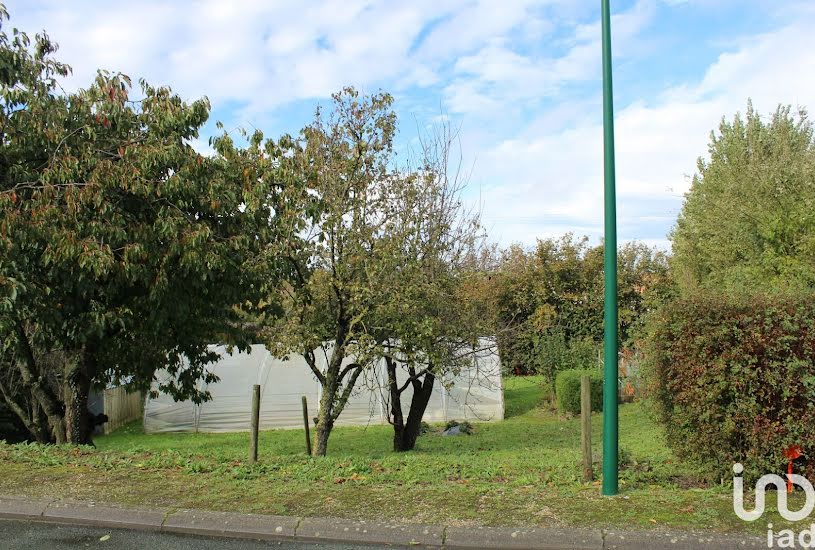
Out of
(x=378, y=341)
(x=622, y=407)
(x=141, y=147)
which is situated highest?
(x=141, y=147)

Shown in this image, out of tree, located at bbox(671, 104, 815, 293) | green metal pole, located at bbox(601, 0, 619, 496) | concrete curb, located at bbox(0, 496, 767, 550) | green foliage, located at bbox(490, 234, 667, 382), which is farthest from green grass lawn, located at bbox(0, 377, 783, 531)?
green foliage, located at bbox(490, 234, 667, 382)

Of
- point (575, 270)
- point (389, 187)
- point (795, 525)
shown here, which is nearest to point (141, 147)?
point (389, 187)

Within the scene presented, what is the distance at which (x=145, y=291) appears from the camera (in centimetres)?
1023

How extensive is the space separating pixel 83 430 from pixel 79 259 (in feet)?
14.2

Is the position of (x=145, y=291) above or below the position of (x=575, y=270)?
below

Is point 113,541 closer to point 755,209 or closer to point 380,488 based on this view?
point 380,488

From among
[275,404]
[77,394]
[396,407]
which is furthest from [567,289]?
[77,394]

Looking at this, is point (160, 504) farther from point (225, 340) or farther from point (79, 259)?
point (225, 340)

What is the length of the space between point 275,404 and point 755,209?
49.9 feet

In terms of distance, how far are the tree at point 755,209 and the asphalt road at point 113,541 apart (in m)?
7.74

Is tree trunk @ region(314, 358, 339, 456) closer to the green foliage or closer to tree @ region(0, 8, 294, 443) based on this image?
tree @ region(0, 8, 294, 443)

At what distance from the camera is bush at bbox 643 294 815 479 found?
6.31m

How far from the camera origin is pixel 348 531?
559 centimetres

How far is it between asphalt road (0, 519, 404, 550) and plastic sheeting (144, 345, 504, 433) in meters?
17.1
